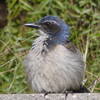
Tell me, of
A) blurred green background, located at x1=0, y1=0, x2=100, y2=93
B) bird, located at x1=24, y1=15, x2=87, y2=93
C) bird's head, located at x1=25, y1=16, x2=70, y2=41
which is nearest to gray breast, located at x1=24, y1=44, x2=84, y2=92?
bird, located at x1=24, y1=15, x2=87, y2=93

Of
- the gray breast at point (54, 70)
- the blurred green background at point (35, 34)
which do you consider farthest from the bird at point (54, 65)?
the blurred green background at point (35, 34)

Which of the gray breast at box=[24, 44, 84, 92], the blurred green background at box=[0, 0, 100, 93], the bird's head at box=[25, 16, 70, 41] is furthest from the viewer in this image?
the blurred green background at box=[0, 0, 100, 93]

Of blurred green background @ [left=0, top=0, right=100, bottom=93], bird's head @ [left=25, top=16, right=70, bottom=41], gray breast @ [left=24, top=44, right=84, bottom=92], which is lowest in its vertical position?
blurred green background @ [left=0, top=0, right=100, bottom=93]

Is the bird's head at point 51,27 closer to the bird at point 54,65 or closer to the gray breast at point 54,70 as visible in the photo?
the bird at point 54,65

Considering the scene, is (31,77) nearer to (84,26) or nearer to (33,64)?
(33,64)

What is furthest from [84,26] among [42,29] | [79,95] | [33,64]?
[79,95]

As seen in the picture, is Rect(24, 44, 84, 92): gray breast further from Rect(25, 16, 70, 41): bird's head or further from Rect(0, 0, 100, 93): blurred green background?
Rect(0, 0, 100, 93): blurred green background

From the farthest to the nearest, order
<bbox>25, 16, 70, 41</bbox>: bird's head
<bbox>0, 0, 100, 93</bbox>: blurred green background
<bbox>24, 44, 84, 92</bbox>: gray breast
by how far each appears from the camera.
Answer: <bbox>0, 0, 100, 93</bbox>: blurred green background, <bbox>25, 16, 70, 41</bbox>: bird's head, <bbox>24, 44, 84, 92</bbox>: gray breast

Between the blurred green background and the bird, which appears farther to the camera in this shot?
the blurred green background
